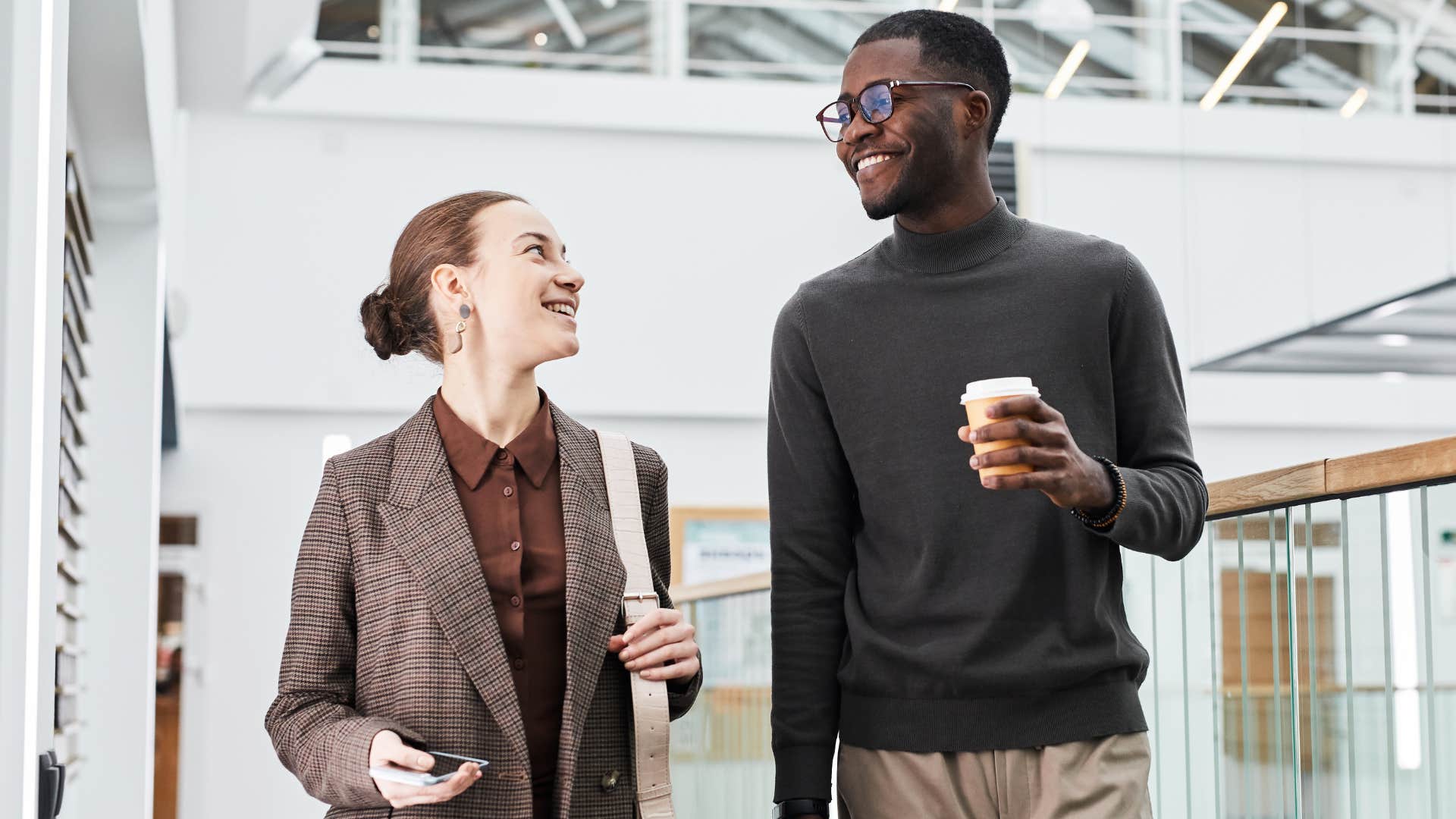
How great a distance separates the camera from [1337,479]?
2.02 meters

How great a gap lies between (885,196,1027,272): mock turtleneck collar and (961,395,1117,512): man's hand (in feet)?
1.37

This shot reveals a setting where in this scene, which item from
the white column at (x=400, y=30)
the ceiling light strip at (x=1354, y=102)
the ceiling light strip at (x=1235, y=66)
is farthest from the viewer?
the ceiling light strip at (x=1235, y=66)

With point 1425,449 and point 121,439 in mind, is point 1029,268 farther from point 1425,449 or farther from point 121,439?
point 121,439

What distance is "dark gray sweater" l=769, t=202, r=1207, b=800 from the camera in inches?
70.9

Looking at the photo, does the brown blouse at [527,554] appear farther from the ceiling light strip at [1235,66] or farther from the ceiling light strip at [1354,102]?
the ceiling light strip at [1354,102]

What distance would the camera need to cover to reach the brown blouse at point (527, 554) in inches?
74.7

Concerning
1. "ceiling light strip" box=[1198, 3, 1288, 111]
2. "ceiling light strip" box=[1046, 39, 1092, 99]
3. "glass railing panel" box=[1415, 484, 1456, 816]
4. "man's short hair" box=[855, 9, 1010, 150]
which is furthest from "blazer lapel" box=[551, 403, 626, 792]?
"ceiling light strip" box=[1198, 3, 1288, 111]

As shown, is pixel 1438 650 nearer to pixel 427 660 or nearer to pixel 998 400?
pixel 998 400

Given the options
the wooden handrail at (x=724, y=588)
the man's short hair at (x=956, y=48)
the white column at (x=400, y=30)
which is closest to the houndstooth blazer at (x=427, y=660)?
the man's short hair at (x=956, y=48)

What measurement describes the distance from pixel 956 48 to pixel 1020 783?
3.11 feet

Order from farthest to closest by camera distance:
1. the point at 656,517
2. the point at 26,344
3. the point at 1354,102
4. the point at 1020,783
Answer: the point at 1354,102
the point at 656,517
the point at 1020,783
the point at 26,344

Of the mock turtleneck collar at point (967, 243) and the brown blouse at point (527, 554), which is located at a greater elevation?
the mock turtleneck collar at point (967, 243)

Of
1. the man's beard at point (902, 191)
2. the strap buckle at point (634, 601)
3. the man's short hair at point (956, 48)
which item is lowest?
the strap buckle at point (634, 601)

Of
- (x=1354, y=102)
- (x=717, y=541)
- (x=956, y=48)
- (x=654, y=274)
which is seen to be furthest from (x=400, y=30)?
(x=956, y=48)
